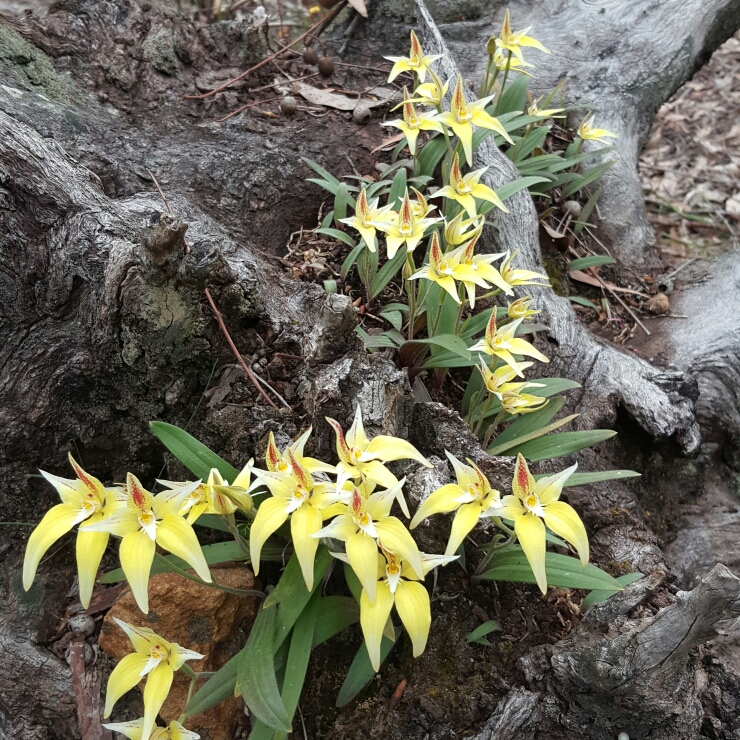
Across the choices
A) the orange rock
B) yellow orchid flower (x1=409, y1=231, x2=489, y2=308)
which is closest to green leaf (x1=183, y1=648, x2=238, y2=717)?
the orange rock

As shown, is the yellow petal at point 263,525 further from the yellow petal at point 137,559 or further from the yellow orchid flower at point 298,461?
the yellow petal at point 137,559

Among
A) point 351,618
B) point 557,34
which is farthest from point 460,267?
point 557,34

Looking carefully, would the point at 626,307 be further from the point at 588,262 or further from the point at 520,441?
the point at 520,441

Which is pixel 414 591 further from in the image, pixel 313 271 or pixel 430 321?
pixel 313 271

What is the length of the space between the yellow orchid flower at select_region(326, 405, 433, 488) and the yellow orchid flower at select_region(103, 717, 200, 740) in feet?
2.66

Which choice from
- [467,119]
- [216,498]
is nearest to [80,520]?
[216,498]

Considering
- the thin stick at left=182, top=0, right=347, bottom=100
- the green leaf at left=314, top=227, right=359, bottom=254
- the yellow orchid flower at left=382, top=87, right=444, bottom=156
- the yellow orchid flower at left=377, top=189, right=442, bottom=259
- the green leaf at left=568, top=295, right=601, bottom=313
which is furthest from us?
the green leaf at left=568, top=295, right=601, bottom=313

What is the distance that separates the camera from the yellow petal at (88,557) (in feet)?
4.33

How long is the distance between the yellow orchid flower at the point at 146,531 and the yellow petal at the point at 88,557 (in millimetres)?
25

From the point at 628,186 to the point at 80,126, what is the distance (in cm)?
328

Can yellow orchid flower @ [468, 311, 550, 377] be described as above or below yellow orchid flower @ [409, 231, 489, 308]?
below

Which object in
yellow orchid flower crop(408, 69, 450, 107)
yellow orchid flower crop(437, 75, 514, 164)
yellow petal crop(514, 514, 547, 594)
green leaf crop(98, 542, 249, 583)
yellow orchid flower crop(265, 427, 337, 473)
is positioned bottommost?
green leaf crop(98, 542, 249, 583)

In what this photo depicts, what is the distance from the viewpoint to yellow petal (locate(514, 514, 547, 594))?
1366 mm

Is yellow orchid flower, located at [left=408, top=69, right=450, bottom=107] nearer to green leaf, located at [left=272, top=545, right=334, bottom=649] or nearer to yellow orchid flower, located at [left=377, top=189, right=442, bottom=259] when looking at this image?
yellow orchid flower, located at [left=377, top=189, right=442, bottom=259]
